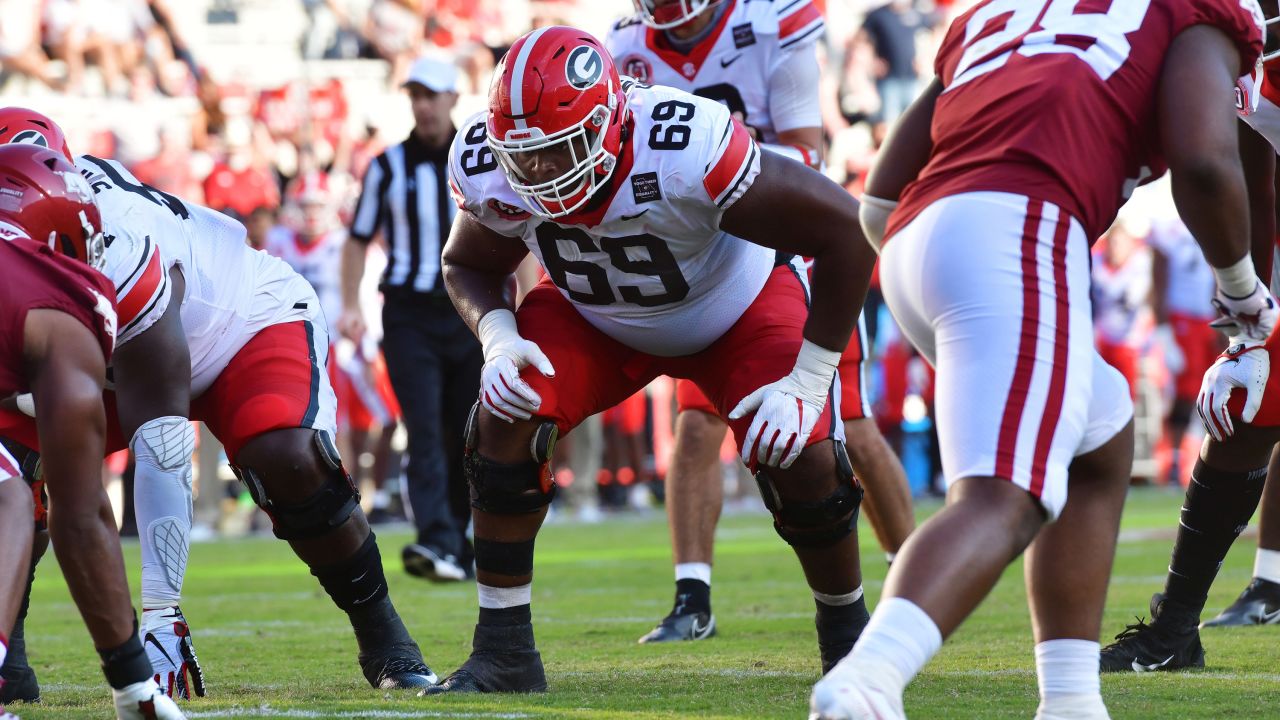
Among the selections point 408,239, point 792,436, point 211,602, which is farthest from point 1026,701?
point 408,239

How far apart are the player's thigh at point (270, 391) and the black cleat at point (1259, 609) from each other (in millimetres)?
→ 2652

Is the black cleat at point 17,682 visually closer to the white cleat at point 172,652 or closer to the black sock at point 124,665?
the white cleat at point 172,652

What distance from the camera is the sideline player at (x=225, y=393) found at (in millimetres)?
3686

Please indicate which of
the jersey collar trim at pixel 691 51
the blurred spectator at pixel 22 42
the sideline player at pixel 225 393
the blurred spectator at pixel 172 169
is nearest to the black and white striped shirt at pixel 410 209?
the jersey collar trim at pixel 691 51

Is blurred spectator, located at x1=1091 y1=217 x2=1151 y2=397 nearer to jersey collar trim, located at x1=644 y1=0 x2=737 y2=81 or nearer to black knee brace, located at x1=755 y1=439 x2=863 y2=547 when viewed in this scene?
jersey collar trim, located at x1=644 y1=0 x2=737 y2=81

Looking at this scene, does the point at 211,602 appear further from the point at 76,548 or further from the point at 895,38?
the point at 895,38

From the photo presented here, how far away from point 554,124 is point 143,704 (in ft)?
4.70

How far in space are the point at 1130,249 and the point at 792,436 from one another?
1139 centimetres

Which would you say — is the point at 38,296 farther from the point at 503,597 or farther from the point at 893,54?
the point at 893,54

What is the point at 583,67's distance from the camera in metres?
3.59

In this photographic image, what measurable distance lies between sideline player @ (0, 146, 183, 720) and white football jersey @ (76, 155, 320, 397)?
484 mm

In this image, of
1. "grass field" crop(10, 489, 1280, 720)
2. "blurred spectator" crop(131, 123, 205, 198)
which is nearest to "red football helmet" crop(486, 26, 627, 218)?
"grass field" crop(10, 489, 1280, 720)

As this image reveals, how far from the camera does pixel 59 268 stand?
3.04m

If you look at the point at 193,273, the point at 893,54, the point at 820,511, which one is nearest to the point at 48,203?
the point at 193,273
